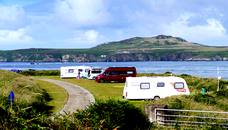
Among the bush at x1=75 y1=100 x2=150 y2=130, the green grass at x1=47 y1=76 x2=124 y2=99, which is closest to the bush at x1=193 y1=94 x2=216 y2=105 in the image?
the green grass at x1=47 y1=76 x2=124 y2=99

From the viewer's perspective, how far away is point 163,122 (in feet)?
85.4

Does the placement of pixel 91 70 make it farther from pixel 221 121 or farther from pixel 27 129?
pixel 27 129

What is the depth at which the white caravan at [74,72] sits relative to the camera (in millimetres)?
88356

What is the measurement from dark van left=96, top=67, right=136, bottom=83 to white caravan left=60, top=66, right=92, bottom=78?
15.2 metres

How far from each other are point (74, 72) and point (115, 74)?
18866 millimetres

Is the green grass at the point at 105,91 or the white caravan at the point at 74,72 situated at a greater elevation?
the white caravan at the point at 74,72

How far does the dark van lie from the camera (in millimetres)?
72188

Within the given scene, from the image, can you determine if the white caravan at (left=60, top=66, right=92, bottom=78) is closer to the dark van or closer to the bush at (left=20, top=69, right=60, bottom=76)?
the bush at (left=20, top=69, right=60, bottom=76)

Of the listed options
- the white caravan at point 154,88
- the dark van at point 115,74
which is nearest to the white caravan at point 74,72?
the dark van at point 115,74

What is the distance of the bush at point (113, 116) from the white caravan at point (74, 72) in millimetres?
63278

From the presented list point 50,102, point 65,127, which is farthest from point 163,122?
point 50,102

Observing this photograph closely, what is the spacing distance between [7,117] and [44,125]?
1664 mm

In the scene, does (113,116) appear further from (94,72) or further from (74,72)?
(74,72)

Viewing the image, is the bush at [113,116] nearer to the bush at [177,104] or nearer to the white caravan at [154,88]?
the bush at [177,104]
